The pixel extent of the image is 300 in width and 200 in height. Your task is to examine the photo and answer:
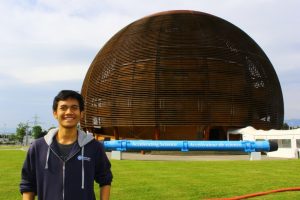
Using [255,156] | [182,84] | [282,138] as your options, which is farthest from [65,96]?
[182,84]

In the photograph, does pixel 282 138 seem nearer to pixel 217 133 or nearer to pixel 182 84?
pixel 217 133

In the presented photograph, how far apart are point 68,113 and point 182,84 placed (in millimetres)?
27221

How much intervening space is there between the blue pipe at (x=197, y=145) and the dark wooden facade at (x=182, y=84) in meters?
6.01

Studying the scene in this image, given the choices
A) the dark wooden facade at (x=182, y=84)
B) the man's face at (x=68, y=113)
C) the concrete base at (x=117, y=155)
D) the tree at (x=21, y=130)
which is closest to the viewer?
the man's face at (x=68, y=113)

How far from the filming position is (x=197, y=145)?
23.3 meters

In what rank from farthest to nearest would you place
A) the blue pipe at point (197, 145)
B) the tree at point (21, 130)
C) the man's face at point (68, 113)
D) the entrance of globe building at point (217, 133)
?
the tree at point (21, 130)
the entrance of globe building at point (217, 133)
the blue pipe at point (197, 145)
the man's face at point (68, 113)

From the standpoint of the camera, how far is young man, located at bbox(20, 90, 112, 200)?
277 cm

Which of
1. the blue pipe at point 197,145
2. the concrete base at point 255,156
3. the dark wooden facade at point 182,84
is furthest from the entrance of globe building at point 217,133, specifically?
the concrete base at point 255,156

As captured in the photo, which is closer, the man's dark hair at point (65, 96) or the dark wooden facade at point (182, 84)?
the man's dark hair at point (65, 96)

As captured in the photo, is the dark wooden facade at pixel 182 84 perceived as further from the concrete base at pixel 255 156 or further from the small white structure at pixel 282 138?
the concrete base at pixel 255 156

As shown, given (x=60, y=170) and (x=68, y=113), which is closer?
(x=60, y=170)

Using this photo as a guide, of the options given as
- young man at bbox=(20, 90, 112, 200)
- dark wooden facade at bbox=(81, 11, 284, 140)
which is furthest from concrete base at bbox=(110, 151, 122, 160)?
young man at bbox=(20, 90, 112, 200)

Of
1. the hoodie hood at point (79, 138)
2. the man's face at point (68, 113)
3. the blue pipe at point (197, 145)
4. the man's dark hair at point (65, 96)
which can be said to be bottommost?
the blue pipe at point (197, 145)

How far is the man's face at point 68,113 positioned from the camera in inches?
115
